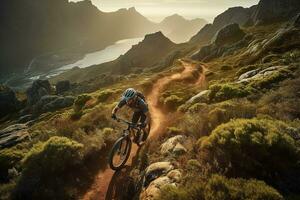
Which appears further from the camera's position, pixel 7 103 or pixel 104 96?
pixel 7 103

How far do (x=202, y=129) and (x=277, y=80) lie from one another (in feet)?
39.2

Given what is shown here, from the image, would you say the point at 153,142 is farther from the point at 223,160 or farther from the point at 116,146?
the point at 223,160

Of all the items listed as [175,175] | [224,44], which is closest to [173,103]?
[175,175]

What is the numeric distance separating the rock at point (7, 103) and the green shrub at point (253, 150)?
331 ft

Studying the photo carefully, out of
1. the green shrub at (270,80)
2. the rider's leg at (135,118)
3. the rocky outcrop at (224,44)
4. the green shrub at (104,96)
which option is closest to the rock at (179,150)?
the rider's leg at (135,118)

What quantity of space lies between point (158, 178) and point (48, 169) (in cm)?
487

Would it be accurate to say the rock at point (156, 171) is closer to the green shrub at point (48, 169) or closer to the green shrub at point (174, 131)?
the green shrub at point (48, 169)

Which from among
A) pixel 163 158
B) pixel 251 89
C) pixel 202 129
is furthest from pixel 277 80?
pixel 163 158

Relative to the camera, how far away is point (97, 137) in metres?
13.3

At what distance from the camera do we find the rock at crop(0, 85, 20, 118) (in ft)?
311

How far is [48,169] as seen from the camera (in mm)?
10305

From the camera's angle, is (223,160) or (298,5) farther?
(298,5)

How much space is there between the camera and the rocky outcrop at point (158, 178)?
7.47 meters

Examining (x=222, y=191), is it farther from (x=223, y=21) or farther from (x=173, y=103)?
(x=223, y=21)
